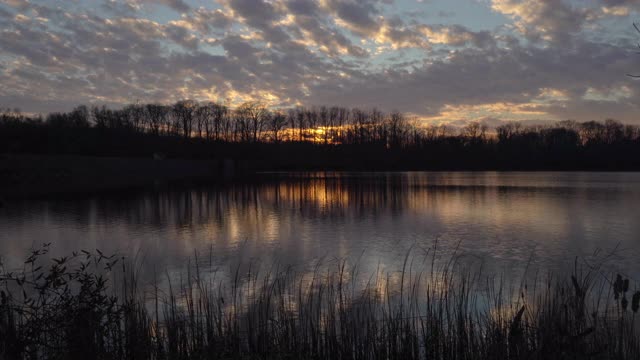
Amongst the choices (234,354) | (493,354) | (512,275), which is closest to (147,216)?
(512,275)

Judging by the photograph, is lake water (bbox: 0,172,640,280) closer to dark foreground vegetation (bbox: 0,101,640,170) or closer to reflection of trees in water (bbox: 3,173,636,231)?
reflection of trees in water (bbox: 3,173,636,231)

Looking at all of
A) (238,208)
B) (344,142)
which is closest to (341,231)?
(238,208)

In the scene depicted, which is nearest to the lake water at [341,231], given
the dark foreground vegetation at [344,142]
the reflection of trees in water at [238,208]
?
the reflection of trees in water at [238,208]

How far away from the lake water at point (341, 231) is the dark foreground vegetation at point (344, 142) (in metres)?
57.4

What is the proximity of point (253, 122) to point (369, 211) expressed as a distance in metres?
91.0

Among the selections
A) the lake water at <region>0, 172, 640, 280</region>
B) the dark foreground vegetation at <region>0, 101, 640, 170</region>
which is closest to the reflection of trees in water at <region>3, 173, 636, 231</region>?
the lake water at <region>0, 172, 640, 280</region>

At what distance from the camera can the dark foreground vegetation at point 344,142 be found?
296 feet

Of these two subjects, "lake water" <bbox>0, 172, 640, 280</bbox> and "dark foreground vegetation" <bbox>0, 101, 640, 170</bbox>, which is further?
"dark foreground vegetation" <bbox>0, 101, 640, 170</bbox>

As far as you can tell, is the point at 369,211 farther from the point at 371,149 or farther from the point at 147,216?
the point at 371,149

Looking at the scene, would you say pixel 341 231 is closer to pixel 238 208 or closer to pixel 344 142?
pixel 238 208

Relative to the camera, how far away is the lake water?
12.6 m

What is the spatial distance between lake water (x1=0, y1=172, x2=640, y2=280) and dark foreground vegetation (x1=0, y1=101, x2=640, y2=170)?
5743 centimetres

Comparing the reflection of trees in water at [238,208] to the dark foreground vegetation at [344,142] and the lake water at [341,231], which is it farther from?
the dark foreground vegetation at [344,142]

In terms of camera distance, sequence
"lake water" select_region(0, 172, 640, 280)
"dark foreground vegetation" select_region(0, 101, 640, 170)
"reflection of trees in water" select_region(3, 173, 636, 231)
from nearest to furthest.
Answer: "lake water" select_region(0, 172, 640, 280) < "reflection of trees in water" select_region(3, 173, 636, 231) < "dark foreground vegetation" select_region(0, 101, 640, 170)
